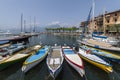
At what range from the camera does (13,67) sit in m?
20.8

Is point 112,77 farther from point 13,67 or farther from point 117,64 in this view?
point 13,67

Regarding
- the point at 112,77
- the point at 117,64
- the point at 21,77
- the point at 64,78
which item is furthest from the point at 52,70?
the point at 117,64

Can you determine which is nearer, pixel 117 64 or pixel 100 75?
pixel 100 75

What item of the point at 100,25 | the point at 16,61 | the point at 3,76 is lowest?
the point at 3,76

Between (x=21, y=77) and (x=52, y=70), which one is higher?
(x=52, y=70)

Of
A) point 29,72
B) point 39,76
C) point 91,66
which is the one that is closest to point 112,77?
point 91,66

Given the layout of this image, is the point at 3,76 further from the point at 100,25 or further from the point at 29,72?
the point at 100,25

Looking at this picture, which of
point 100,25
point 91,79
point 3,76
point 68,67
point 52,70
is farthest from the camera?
point 100,25

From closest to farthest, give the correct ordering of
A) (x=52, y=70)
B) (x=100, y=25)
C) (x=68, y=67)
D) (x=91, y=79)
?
(x=52, y=70), (x=91, y=79), (x=68, y=67), (x=100, y=25)

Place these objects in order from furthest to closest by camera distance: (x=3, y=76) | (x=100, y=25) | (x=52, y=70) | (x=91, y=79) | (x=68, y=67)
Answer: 1. (x=100, y=25)
2. (x=68, y=67)
3. (x=3, y=76)
4. (x=91, y=79)
5. (x=52, y=70)

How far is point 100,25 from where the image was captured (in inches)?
3243

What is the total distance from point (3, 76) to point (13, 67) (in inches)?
131

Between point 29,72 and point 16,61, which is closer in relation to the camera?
point 29,72

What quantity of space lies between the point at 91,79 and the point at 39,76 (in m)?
7.65
